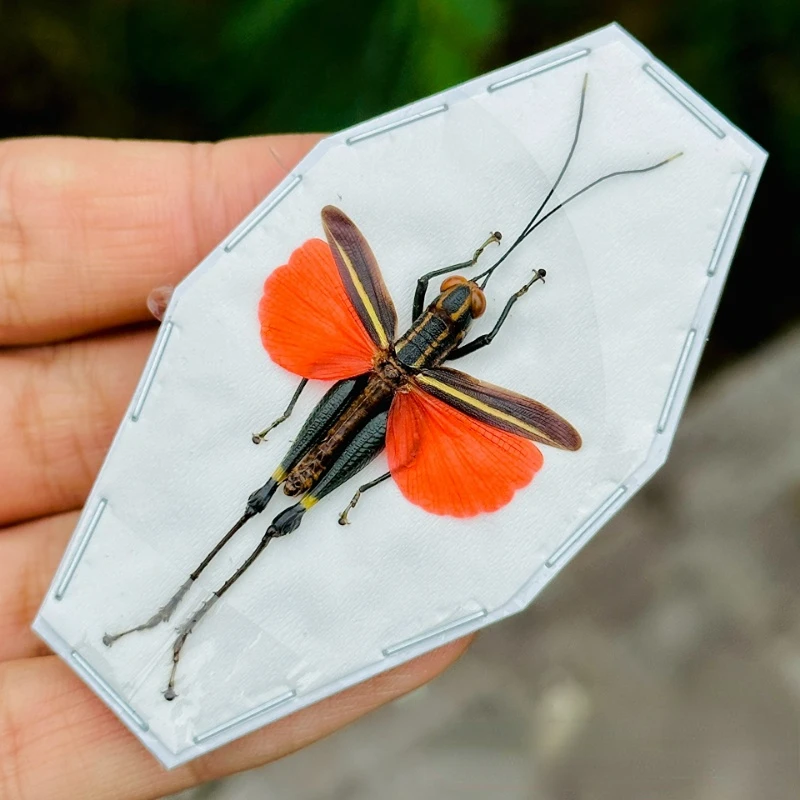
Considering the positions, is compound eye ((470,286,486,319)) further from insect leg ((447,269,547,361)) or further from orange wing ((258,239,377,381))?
orange wing ((258,239,377,381))

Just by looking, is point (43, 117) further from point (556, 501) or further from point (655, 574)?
point (655, 574)

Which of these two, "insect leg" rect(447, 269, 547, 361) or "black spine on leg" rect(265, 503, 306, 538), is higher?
"insect leg" rect(447, 269, 547, 361)

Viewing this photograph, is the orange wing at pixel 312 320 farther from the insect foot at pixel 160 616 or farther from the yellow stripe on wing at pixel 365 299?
the insect foot at pixel 160 616

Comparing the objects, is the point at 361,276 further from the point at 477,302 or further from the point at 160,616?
the point at 160,616

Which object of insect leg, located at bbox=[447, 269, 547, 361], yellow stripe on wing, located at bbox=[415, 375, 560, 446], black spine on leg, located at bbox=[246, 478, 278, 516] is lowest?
black spine on leg, located at bbox=[246, 478, 278, 516]

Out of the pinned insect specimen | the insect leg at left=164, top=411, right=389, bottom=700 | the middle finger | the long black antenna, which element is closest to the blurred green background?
the long black antenna

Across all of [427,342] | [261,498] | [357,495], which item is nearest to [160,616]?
[261,498]

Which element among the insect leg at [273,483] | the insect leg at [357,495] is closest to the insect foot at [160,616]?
the insect leg at [273,483]

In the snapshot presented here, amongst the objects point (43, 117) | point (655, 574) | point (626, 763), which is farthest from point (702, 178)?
point (43, 117)

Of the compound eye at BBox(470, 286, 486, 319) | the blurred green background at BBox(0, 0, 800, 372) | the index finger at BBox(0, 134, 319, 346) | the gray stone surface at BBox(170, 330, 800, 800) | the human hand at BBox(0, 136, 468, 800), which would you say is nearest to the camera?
the compound eye at BBox(470, 286, 486, 319)
